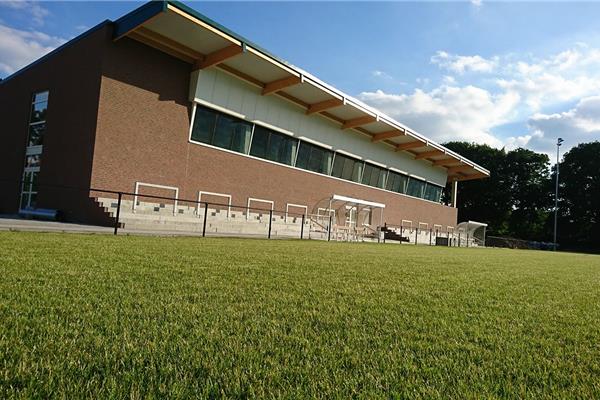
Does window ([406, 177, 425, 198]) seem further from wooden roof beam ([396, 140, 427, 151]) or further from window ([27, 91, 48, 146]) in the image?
window ([27, 91, 48, 146])

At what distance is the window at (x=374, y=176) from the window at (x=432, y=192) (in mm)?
7302

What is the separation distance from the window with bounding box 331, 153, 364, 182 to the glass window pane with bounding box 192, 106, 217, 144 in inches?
354

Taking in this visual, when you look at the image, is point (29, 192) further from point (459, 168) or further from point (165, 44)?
point (459, 168)

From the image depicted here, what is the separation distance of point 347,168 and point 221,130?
9927 mm

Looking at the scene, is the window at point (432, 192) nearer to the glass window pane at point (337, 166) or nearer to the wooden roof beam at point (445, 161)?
the wooden roof beam at point (445, 161)

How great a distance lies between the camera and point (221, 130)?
17734mm

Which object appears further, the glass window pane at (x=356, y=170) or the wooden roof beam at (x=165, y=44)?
the glass window pane at (x=356, y=170)

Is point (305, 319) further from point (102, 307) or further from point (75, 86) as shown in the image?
point (75, 86)

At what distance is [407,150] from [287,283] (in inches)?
1090

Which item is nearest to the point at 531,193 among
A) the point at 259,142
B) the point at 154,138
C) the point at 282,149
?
the point at 282,149

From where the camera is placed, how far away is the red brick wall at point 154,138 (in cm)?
1417

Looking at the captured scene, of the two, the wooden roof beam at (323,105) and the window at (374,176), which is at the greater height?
the wooden roof beam at (323,105)

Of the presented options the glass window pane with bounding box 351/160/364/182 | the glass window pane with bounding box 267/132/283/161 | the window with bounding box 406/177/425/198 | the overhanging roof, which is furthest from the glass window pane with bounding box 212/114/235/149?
the window with bounding box 406/177/425/198

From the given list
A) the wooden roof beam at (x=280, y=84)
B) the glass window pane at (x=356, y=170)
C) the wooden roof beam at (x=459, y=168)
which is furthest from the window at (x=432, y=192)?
the wooden roof beam at (x=280, y=84)
